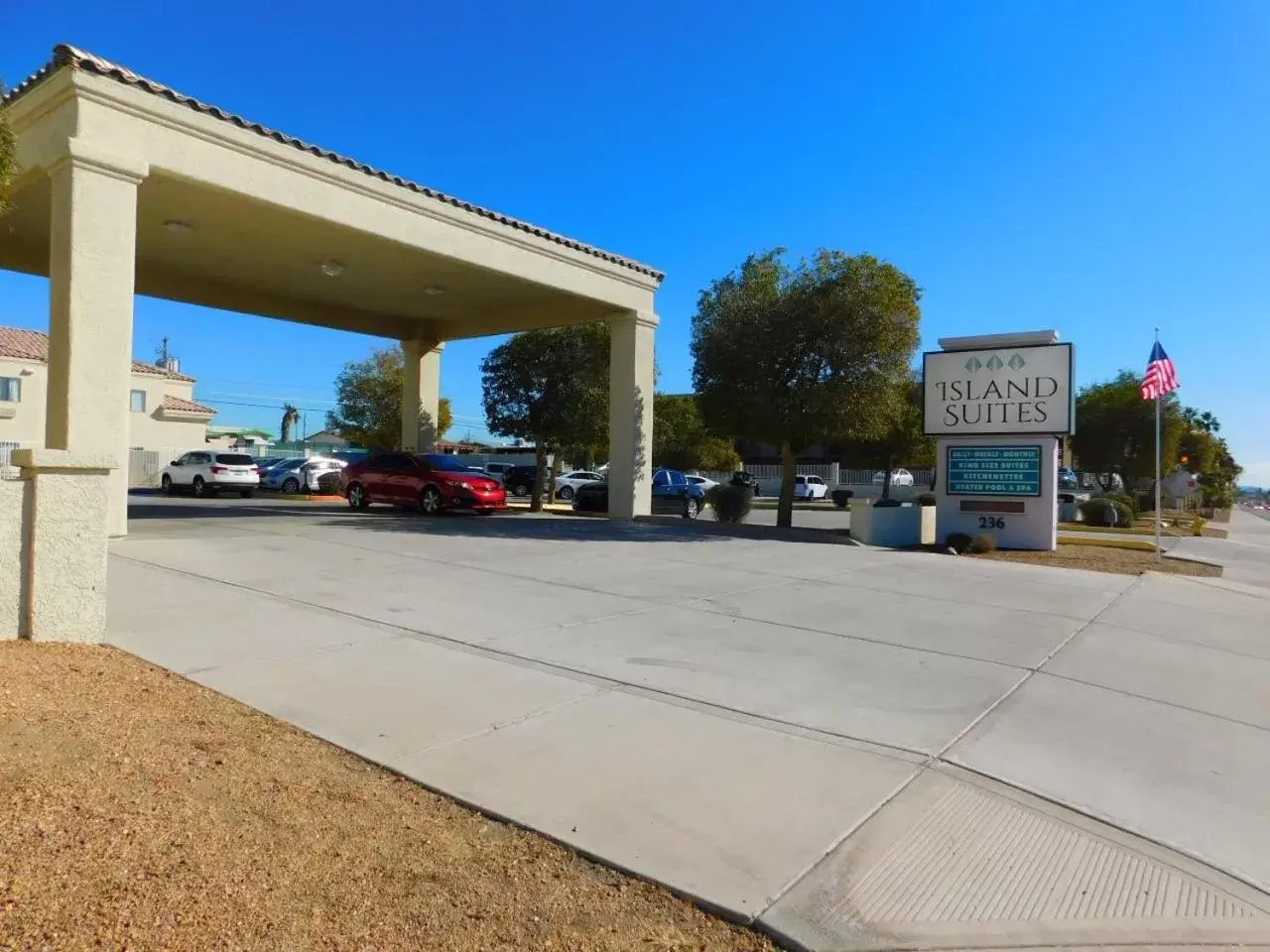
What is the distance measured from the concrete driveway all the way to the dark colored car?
14519 millimetres

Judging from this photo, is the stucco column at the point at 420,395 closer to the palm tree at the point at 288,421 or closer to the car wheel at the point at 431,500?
the car wheel at the point at 431,500

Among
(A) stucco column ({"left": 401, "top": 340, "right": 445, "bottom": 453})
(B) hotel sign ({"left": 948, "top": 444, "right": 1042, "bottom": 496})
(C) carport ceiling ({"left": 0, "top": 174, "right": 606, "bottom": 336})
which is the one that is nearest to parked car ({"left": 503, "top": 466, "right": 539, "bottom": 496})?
(A) stucco column ({"left": 401, "top": 340, "right": 445, "bottom": 453})

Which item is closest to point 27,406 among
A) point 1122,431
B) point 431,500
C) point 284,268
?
point 284,268

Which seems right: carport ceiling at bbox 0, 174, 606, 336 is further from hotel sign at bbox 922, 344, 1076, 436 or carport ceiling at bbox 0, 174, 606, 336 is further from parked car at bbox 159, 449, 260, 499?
parked car at bbox 159, 449, 260, 499

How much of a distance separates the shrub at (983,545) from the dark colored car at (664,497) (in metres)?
8.02

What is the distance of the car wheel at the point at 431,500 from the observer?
67.3ft

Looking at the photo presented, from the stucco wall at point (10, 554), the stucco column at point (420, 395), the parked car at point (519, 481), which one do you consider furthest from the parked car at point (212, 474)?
the stucco wall at point (10, 554)

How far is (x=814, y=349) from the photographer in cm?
1831

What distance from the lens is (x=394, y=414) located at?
1604 inches

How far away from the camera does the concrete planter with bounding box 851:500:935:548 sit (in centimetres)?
1778

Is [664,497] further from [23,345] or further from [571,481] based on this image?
[23,345]

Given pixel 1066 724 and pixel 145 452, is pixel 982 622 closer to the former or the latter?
pixel 1066 724

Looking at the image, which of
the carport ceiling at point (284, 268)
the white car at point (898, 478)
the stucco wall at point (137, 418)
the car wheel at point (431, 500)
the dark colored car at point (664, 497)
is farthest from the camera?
the white car at point (898, 478)

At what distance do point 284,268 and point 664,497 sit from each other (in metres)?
14.4
